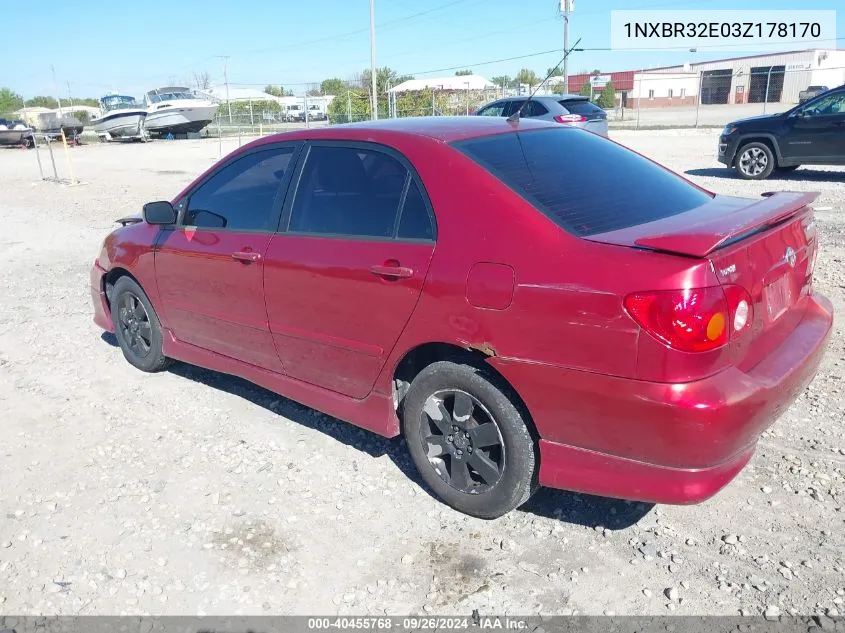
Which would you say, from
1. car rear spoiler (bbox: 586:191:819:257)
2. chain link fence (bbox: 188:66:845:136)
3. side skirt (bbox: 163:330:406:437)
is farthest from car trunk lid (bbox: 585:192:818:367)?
chain link fence (bbox: 188:66:845:136)

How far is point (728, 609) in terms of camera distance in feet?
8.59

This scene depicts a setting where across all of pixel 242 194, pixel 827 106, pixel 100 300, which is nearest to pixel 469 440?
pixel 242 194

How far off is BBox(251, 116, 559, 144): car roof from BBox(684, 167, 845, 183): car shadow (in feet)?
35.2

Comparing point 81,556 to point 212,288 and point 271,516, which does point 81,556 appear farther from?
point 212,288

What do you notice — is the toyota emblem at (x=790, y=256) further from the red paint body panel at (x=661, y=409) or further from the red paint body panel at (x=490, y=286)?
the red paint body panel at (x=490, y=286)

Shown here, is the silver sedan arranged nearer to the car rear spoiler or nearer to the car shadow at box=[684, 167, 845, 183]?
the car shadow at box=[684, 167, 845, 183]

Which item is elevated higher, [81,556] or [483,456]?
[483,456]

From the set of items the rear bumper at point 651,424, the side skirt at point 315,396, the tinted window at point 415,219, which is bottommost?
the side skirt at point 315,396

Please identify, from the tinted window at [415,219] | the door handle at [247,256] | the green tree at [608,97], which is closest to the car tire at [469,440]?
the tinted window at [415,219]

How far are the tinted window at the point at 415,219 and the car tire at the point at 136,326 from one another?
2407mm

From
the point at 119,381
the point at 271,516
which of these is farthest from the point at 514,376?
the point at 119,381

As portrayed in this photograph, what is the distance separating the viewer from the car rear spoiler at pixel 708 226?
99.4 inches

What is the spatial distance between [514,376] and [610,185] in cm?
111

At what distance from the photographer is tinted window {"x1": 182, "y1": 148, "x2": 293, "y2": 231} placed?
4.00 meters
